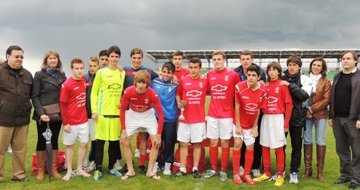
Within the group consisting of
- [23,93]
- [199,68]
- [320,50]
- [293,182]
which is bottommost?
[293,182]

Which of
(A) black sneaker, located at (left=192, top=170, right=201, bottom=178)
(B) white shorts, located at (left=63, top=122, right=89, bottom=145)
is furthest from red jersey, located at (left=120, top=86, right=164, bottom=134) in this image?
(A) black sneaker, located at (left=192, top=170, right=201, bottom=178)

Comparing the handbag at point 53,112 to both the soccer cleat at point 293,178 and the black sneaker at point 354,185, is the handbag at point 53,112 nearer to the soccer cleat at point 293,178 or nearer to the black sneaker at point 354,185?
the soccer cleat at point 293,178

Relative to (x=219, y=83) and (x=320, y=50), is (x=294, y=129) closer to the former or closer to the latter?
(x=219, y=83)

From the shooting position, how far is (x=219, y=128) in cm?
663

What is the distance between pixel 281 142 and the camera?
636cm

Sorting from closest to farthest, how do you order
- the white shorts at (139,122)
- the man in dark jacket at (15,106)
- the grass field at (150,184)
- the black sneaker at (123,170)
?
the grass field at (150,184) < the man in dark jacket at (15,106) < the white shorts at (139,122) < the black sneaker at (123,170)

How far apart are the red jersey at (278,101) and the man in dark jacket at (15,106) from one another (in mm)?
4050

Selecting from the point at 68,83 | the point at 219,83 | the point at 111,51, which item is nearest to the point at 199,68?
the point at 219,83

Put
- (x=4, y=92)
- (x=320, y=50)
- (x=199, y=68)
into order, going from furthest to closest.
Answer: (x=320, y=50) < (x=199, y=68) < (x=4, y=92)

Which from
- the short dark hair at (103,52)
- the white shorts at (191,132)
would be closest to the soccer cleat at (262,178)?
the white shorts at (191,132)

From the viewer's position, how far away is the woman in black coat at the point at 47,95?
6.41 metres

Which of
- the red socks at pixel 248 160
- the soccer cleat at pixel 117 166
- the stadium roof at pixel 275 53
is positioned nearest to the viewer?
the red socks at pixel 248 160

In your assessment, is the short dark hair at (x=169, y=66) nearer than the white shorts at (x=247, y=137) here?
No

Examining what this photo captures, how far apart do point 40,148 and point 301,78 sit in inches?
183
